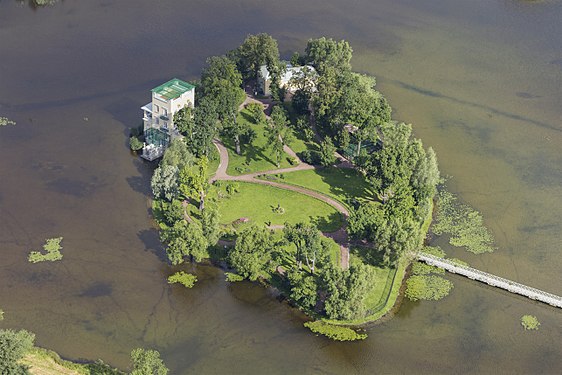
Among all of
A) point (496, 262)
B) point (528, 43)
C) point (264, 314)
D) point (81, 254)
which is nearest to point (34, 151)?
point (81, 254)

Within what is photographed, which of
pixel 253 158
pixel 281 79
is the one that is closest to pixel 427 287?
pixel 253 158

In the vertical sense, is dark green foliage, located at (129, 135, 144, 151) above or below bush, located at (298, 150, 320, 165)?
below

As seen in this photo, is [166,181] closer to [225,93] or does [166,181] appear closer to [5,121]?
[225,93]

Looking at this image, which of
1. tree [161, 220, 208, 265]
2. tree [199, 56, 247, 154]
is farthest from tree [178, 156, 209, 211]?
tree [199, 56, 247, 154]

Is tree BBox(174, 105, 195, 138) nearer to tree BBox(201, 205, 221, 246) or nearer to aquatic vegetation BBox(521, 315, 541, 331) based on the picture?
tree BBox(201, 205, 221, 246)

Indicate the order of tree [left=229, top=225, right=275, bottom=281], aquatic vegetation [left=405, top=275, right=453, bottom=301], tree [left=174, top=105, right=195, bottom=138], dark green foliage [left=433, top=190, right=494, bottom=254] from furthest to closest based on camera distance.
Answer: tree [left=174, top=105, right=195, bottom=138]
dark green foliage [left=433, top=190, right=494, bottom=254]
aquatic vegetation [left=405, top=275, right=453, bottom=301]
tree [left=229, top=225, right=275, bottom=281]

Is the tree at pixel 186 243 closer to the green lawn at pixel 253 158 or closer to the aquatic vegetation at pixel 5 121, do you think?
the green lawn at pixel 253 158
